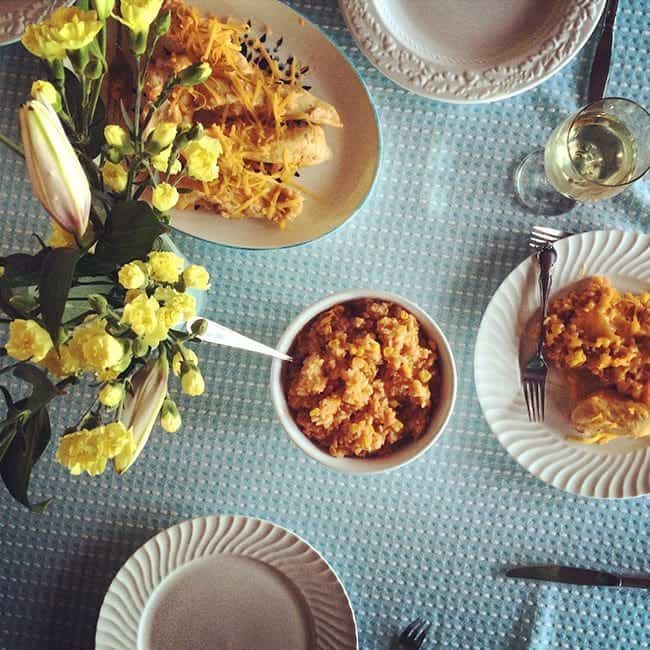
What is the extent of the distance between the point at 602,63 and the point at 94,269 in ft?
2.81

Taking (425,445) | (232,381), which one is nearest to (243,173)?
(232,381)

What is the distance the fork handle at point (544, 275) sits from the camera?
106 centimetres

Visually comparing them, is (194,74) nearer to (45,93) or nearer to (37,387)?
(45,93)

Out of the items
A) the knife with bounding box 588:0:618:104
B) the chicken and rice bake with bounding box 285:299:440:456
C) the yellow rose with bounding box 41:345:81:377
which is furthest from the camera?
the knife with bounding box 588:0:618:104

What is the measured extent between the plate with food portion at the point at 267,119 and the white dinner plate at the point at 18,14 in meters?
0.16

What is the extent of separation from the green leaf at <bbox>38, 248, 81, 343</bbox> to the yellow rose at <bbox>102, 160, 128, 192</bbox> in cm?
9

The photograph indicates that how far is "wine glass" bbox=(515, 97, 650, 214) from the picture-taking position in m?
1.04

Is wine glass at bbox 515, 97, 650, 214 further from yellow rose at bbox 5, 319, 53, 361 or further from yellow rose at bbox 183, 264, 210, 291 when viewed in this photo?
yellow rose at bbox 5, 319, 53, 361

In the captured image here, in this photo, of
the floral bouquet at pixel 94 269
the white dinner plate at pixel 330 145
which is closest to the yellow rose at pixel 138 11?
the floral bouquet at pixel 94 269

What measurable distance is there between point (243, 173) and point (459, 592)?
0.76 m

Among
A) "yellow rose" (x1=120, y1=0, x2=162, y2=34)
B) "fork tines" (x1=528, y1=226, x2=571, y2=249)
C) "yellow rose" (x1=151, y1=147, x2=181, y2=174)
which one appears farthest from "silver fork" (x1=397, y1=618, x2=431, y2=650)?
"yellow rose" (x1=120, y1=0, x2=162, y2=34)

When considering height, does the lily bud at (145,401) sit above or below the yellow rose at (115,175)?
below

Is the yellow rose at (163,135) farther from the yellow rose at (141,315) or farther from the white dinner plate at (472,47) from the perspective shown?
the white dinner plate at (472,47)

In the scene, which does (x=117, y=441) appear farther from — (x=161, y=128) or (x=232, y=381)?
(x=232, y=381)
